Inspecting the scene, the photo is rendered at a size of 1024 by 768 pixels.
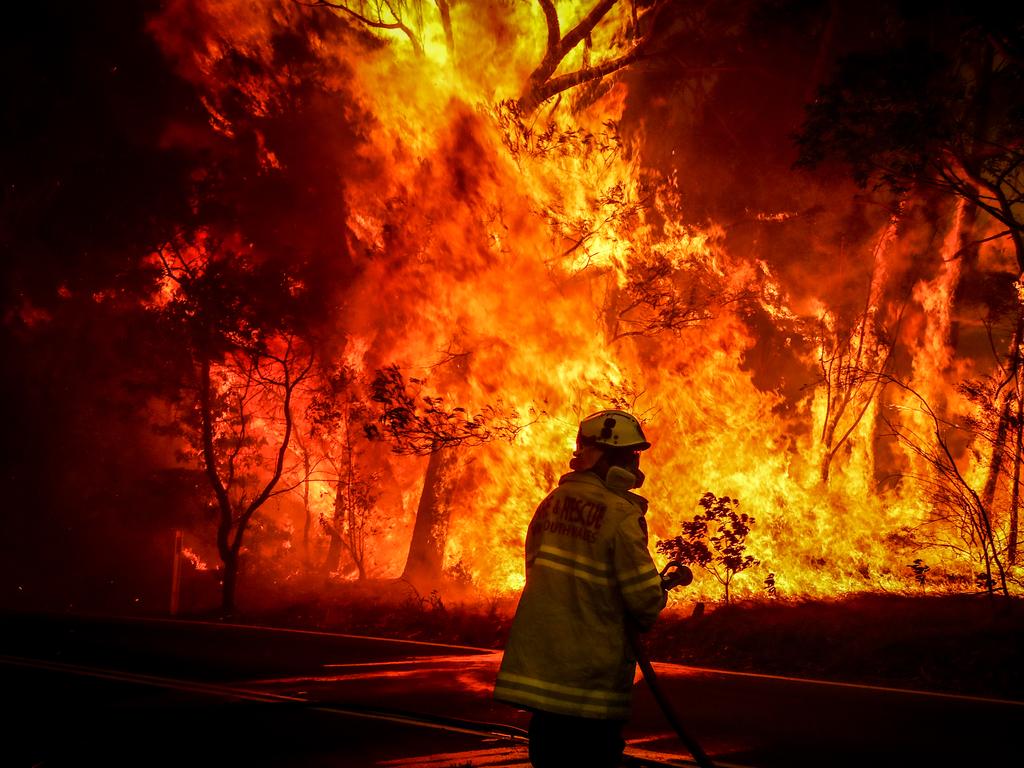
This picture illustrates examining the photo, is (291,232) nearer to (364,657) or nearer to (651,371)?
(651,371)

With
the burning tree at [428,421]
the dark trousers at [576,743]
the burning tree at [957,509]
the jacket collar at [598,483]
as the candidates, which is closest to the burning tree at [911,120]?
the burning tree at [957,509]

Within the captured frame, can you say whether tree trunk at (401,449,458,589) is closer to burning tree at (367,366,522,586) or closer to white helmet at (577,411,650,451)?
burning tree at (367,366,522,586)

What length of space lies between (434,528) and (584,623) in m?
16.3

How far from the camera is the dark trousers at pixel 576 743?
358cm

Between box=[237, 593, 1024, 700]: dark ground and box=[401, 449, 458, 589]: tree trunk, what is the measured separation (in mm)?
6170

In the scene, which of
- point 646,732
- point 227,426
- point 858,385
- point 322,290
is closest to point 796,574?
point 858,385

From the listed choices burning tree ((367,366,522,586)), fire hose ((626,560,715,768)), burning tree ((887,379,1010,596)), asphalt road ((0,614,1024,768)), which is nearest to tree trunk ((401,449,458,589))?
burning tree ((367,366,522,586))

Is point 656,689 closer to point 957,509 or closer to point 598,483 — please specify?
point 598,483

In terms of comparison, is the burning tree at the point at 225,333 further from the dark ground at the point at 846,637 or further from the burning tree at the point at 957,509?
the burning tree at the point at 957,509

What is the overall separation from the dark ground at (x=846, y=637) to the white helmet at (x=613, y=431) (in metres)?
5.46

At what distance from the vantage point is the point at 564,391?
1507 cm

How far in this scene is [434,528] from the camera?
19.7 metres

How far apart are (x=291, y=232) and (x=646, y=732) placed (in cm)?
1731

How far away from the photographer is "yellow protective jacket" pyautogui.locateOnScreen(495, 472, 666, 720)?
11.6 feet
